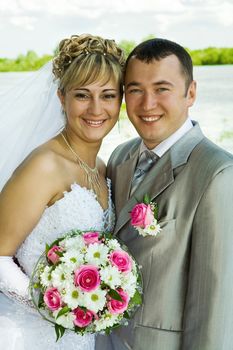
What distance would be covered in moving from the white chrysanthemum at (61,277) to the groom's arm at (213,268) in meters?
0.50

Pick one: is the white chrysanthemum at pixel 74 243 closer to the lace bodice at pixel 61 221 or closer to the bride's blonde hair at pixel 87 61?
the lace bodice at pixel 61 221

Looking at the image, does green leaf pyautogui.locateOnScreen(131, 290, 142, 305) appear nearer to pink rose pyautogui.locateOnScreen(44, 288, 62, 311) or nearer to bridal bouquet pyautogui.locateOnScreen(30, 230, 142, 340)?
bridal bouquet pyautogui.locateOnScreen(30, 230, 142, 340)

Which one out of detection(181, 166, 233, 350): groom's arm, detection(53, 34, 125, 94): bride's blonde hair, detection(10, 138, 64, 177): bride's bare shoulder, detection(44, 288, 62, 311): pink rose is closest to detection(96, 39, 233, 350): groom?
detection(181, 166, 233, 350): groom's arm

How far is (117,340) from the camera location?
8.04ft

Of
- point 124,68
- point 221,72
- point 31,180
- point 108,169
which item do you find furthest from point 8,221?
point 221,72

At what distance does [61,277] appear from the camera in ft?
6.33

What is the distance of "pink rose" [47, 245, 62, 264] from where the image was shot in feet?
6.48

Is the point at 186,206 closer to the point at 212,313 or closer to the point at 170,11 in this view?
the point at 212,313

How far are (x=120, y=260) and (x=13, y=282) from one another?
649 millimetres

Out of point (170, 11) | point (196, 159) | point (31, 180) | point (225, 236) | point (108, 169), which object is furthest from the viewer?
point (170, 11)

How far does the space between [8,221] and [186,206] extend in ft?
2.65

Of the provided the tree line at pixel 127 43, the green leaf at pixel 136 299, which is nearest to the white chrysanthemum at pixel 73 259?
the green leaf at pixel 136 299

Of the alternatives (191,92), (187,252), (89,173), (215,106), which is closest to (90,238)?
(187,252)

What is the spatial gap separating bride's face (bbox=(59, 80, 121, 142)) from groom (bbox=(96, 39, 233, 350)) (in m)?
0.14
